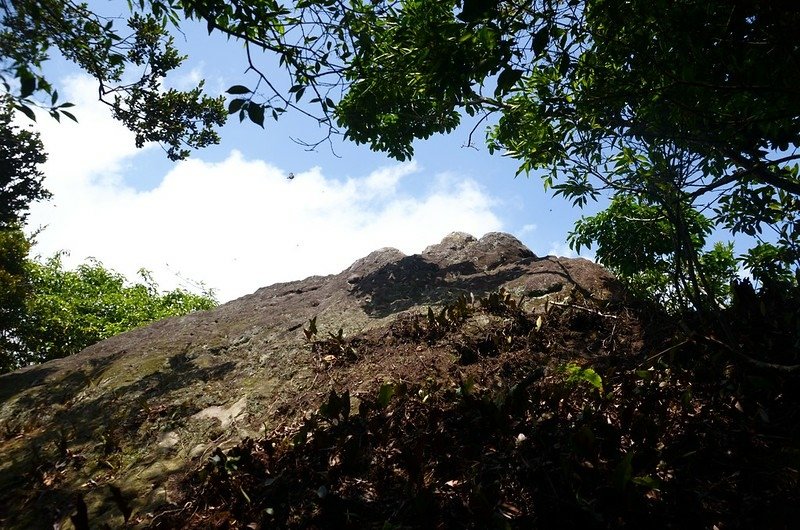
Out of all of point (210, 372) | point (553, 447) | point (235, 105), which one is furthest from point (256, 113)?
point (210, 372)

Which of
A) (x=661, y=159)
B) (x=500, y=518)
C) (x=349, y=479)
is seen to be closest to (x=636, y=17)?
(x=661, y=159)

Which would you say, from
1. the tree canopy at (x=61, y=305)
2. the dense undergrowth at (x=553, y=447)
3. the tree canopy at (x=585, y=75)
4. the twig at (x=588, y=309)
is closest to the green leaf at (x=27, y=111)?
the tree canopy at (x=585, y=75)

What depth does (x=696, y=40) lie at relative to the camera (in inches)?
143

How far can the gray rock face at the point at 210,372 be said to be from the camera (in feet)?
14.9

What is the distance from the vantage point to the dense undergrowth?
2.94m

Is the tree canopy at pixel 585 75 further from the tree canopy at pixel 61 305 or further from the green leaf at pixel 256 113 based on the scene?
the tree canopy at pixel 61 305

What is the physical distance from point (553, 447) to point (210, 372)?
14.4ft

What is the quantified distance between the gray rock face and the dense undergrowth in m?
0.70

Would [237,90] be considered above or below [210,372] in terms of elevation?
above

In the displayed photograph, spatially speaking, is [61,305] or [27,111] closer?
[27,111]

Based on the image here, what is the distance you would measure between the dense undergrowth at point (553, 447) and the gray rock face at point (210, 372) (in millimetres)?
703

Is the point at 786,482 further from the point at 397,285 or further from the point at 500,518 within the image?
the point at 397,285

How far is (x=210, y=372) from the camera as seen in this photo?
19.9 feet

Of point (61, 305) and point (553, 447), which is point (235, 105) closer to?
point (553, 447)
